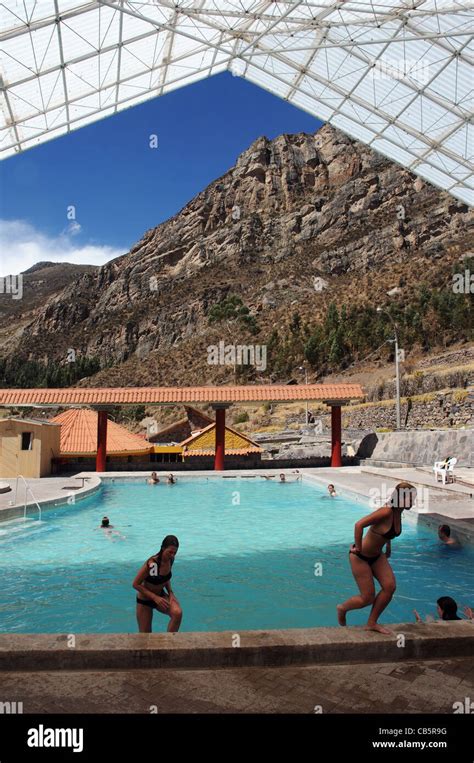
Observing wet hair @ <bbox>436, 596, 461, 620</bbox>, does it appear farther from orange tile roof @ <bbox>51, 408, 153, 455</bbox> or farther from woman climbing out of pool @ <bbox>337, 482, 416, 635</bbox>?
orange tile roof @ <bbox>51, 408, 153, 455</bbox>

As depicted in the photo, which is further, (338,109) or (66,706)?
(338,109)

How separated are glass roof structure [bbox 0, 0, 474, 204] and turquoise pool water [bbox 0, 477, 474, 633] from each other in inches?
333

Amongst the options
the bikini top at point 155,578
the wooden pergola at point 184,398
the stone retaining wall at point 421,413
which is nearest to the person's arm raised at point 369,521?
the bikini top at point 155,578

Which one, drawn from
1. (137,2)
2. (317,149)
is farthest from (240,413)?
(317,149)

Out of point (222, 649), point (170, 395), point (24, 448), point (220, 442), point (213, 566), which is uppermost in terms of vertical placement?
point (170, 395)

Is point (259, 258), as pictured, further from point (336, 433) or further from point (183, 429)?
point (336, 433)

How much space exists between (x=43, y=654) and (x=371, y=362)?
53.3 meters

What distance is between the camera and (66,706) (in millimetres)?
3395

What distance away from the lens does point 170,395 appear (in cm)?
2247

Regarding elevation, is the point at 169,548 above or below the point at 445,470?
above

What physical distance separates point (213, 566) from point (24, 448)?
39.2 feet

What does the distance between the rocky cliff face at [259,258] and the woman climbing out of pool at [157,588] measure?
67.1 metres

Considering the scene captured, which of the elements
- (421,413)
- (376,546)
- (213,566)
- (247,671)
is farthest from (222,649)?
(421,413)
